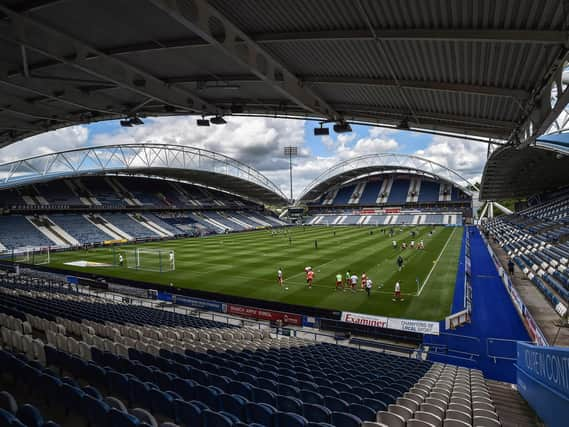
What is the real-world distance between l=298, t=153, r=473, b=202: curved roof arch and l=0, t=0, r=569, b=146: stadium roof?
237 feet

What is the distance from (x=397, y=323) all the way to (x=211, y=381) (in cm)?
1032

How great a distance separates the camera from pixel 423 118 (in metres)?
13.4

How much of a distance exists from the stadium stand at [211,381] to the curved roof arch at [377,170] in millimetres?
77887

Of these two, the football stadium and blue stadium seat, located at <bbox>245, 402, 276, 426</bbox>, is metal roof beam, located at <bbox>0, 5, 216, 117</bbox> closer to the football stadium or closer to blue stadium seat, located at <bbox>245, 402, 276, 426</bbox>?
the football stadium

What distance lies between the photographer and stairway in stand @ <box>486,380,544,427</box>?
6.40 metres

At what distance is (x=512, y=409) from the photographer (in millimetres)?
7227

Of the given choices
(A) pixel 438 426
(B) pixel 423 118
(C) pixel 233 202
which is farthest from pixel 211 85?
(C) pixel 233 202

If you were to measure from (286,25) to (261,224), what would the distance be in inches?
2845

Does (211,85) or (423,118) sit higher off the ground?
(211,85)

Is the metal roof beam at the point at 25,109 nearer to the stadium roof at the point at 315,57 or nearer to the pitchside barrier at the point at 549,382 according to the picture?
the stadium roof at the point at 315,57

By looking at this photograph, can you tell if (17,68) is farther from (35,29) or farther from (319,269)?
(319,269)

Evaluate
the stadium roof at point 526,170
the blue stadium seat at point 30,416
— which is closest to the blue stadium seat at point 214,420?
the blue stadium seat at point 30,416

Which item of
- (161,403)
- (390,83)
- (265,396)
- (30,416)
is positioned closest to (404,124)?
(390,83)

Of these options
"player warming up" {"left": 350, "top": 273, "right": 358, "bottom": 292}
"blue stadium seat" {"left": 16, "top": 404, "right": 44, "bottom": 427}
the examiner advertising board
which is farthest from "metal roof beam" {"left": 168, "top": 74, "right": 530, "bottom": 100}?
"player warming up" {"left": 350, "top": 273, "right": 358, "bottom": 292}
